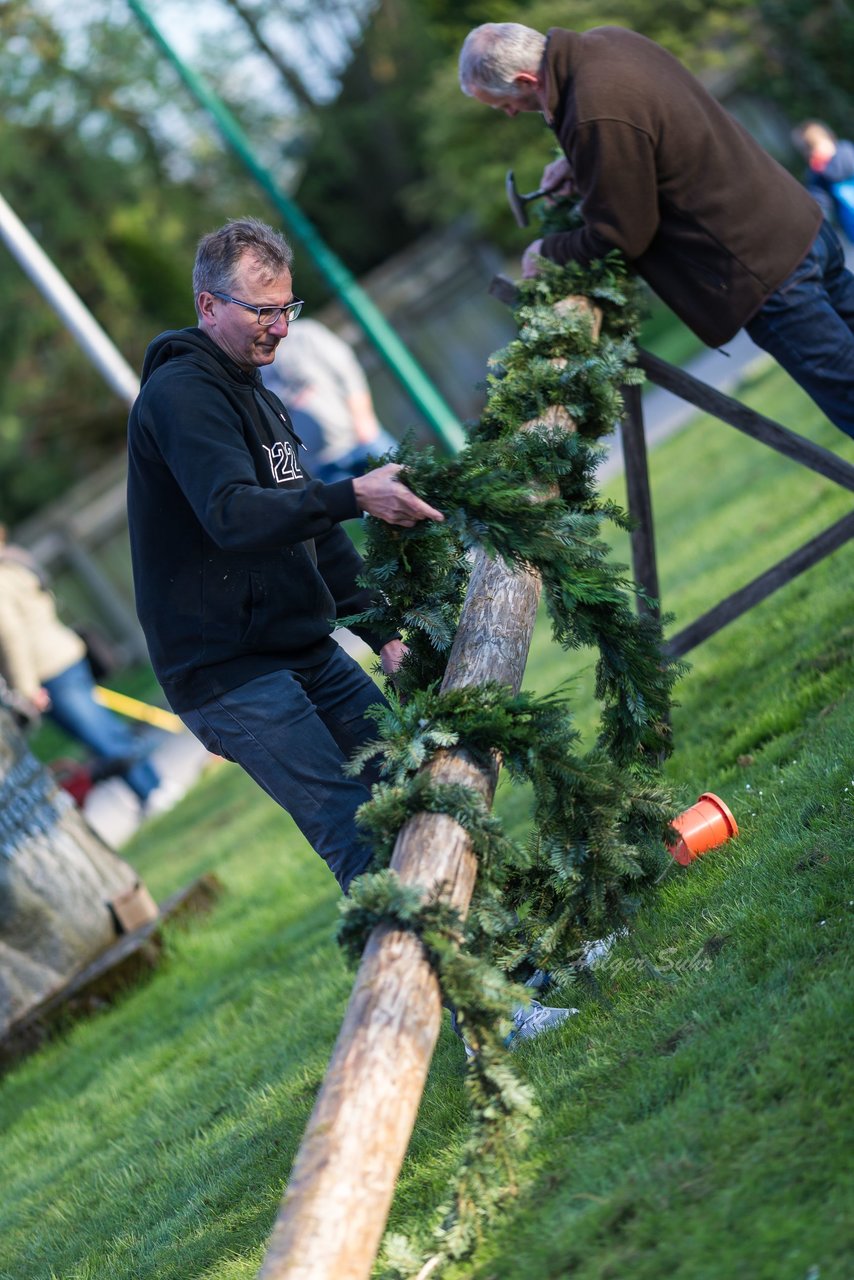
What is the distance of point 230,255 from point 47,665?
21.4ft

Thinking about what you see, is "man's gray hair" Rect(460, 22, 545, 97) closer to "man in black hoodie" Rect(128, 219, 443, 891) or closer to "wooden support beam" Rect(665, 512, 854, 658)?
"man in black hoodie" Rect(128, 219, 443, 891)

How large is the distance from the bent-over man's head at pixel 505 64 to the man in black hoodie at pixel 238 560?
129 centimetres

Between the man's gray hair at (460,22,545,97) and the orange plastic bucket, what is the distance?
2.68 meters

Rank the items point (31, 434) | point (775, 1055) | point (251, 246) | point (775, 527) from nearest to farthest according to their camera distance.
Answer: point (775, 1055)
point (251, 246)
point (775, 527)
point (31, 434)

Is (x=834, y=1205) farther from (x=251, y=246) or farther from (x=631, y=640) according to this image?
(x=251, y=246)

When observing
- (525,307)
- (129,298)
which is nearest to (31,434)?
(129,298)

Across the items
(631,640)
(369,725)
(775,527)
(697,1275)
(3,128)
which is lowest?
(775,527)

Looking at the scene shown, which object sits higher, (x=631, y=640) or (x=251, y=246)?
(x=251, y=246)

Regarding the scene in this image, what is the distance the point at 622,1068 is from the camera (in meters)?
3.74

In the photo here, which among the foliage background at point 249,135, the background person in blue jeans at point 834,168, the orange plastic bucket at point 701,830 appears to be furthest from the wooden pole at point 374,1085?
the foliage background at point 249,135

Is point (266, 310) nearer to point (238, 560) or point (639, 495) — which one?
point (238, 560)

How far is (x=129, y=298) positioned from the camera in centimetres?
2686

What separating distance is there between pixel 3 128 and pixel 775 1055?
25655 millimetres

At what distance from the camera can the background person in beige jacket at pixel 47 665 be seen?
9.66 metres
